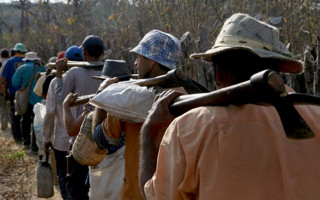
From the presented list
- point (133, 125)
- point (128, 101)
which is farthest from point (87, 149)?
point (128, 101)

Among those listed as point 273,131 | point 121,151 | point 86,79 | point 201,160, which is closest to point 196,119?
point 201,160

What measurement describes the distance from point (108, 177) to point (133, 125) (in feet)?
3.47

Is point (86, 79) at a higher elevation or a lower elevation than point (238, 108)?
lower

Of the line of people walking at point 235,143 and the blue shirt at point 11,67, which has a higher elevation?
the line of people walking at point 235,143

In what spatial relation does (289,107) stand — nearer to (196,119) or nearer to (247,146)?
(247,146)

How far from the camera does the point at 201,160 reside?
175cm

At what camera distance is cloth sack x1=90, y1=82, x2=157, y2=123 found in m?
2.77

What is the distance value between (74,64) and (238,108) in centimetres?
369

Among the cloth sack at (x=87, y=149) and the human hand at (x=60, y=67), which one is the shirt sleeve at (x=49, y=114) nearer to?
the human hand at (x=60, y=67)

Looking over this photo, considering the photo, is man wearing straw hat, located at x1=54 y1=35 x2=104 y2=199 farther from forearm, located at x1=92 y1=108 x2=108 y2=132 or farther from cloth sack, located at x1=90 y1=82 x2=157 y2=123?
cloth sack, located at x1=90 y1=82 x2=157 y2=123

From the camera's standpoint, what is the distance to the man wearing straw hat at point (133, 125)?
303cm

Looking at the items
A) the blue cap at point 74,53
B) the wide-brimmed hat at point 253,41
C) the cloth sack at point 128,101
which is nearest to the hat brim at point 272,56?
the wide-brimmed hat at point 253,41

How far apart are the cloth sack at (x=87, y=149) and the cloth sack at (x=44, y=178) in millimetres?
1902

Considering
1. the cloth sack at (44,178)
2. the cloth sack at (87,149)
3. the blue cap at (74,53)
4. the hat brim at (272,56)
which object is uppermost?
the hat brim at (272,56)
